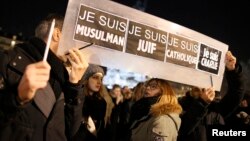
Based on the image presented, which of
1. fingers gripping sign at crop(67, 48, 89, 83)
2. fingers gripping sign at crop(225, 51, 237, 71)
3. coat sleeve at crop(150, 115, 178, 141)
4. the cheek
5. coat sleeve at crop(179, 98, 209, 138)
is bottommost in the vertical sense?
coat sleeve at crop(150, 115, 178, 141)

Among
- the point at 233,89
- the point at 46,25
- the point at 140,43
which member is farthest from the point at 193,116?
the point at 46,25

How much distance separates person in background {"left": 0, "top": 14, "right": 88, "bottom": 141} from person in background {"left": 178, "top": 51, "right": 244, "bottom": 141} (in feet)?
5.75

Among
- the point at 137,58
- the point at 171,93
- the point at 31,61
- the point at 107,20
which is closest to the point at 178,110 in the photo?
the point at 171,93

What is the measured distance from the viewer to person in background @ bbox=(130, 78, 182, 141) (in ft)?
10.8

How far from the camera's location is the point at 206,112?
3889 millimetres

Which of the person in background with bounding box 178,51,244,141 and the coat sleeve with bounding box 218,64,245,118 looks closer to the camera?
the person in background with bounding box 178,51,244,141

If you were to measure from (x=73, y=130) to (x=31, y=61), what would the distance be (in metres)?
0.64

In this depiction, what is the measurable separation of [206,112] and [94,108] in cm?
149

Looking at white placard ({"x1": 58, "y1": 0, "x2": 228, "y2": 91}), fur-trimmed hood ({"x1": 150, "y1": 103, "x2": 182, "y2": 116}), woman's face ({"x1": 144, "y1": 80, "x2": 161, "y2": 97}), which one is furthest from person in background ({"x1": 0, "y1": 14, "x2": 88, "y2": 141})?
woman's face ({"x1": 144, "y1": 80, "x2": 161, "y2": 97})

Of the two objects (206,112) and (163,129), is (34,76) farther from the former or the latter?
(206,112)

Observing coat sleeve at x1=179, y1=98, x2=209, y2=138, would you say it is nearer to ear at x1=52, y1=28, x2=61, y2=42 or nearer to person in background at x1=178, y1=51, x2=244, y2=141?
person in background at x1=178, y1=51, x2=244, y2=141

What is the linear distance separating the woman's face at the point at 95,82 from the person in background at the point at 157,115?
2.05 feet

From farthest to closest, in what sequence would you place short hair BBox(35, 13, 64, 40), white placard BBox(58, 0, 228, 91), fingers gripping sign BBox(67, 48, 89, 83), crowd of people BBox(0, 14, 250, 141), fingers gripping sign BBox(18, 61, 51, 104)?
1. white placard BBox(58, 0, 228, 91)
2. short hair BBox(35, 13, 64, 40)
3. fingers gripping sign BBox(67, 48, 89, 83)
4. crowd of people BBox(0, 14, 250, 141)
5. fingers gripping sign BBox(18, 61, 51, 104)

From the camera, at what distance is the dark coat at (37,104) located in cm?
202
